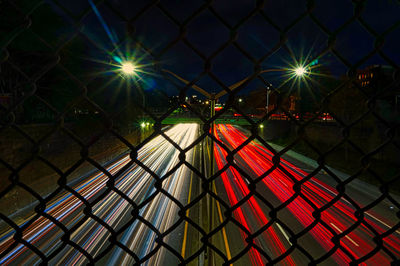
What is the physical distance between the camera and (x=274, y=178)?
23516mm

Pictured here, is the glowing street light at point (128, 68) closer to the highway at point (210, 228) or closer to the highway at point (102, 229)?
the highway at point (102, 229)

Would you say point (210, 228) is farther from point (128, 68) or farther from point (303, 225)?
point (128, 68)

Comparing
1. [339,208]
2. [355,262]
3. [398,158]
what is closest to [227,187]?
[339,208]

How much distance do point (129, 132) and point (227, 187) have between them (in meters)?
17.7

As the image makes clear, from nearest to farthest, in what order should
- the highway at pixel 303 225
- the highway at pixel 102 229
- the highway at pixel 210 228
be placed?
the highway at pixel 303 225, the highway at pixel 210 228, the highway at pixel 102 229

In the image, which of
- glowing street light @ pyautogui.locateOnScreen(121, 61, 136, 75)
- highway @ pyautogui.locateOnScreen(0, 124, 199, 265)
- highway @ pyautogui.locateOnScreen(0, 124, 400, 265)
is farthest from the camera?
highway @ pyautogui.locateOnScreen(0, 124, 199, 265)

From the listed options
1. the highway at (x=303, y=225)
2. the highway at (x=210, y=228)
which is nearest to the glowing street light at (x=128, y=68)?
the highway at (x=303, y=225)

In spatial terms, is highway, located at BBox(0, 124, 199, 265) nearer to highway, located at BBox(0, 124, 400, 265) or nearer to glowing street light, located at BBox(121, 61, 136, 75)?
highway, located at BBox(0, 124, 400, 265)

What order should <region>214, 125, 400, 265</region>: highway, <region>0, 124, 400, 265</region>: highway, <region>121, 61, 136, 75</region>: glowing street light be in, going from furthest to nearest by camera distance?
<region>0, 124, 400, 265</region>: highway
<region>214, 125, 400, 265</region>: highway
<region>121, 61, 136, 75</region>: glowing street light

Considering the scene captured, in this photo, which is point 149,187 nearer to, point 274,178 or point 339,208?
point 274,178

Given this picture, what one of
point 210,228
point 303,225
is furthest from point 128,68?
point 303,225

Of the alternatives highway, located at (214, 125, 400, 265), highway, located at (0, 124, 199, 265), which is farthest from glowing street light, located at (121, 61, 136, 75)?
highway, located at (0, 124, 199, 265)

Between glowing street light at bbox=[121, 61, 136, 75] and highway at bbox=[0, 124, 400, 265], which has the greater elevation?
highway at bbox=[0, 124, 400, 265]

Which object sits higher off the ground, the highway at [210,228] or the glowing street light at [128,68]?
the highway at [210,228]
